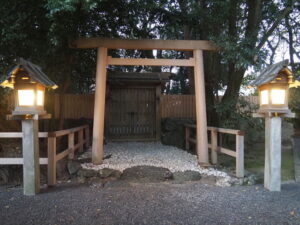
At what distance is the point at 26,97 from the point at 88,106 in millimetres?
6387

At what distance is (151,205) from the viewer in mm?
3568

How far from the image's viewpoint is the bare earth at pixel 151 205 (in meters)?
3.11

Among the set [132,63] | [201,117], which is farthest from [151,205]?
[132,63]

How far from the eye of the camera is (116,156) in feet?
22.6

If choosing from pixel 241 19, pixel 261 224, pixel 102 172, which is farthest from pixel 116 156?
pixel 241 19

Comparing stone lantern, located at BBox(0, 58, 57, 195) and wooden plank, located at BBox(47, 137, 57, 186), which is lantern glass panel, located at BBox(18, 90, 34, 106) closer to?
stone lantern, located at BBox(0, 58, 57, 195)

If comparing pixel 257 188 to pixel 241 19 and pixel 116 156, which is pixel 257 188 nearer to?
pixel 116 156

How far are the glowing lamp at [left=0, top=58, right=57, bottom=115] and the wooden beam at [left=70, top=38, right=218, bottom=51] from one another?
1.91 m

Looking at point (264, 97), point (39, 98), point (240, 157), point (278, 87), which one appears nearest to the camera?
point (39, 98)

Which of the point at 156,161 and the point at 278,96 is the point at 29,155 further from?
the point at 278,96

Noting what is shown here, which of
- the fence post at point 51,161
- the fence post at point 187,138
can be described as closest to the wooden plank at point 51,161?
the fence post at point 51,161

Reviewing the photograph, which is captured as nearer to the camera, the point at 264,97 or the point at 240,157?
the point at 264,97

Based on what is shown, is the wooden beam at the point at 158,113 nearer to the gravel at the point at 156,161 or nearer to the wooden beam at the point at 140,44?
the gravel at the point at 156,161

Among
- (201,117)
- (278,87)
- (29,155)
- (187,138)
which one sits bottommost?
(187,138)
